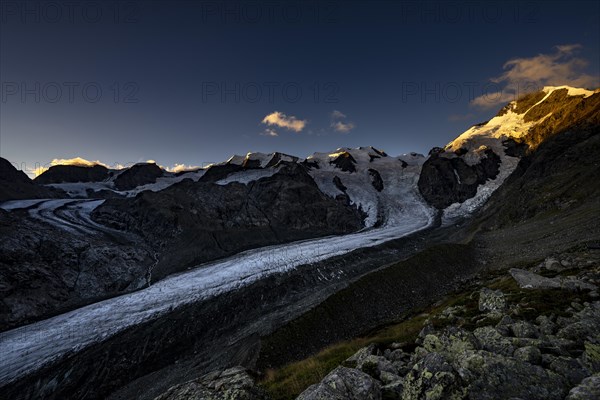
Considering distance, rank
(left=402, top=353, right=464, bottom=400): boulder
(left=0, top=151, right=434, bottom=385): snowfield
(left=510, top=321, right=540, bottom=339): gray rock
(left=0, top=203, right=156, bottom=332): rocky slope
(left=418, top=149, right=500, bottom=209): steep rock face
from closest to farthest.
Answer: (left=402, top=353, right=464, bottom=400): boulder → (left=510, top=321, right=540, bottom=339): gray rock → (left=0, top=151, right=434, bottom=385): snowfield → (left=0, top=203, right=156, bottom=332): rocky slope → (left=418, top=149, right=500, bottom=209): steep rock face

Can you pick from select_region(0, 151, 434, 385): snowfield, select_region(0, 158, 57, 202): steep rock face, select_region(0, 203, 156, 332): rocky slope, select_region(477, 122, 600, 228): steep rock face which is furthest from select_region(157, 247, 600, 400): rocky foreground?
select_region(0, 158, 57, 202): steep rock face

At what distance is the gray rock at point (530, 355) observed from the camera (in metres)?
6.94

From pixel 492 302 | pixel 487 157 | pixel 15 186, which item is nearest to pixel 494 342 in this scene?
pixel 492 302

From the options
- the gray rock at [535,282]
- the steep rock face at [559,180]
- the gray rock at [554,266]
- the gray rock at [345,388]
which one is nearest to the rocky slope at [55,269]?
the gray rock at [345,388]

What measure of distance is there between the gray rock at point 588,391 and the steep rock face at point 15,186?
134261 millimetres

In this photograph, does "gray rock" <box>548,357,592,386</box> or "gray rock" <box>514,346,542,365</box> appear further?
"gray rock" <box>514,346,542,365</box>

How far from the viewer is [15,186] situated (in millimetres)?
112562

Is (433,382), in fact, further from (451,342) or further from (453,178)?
(453,178)

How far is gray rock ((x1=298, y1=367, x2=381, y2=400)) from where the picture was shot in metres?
6.95

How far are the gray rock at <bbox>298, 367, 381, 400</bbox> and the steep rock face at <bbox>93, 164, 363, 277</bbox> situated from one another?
64197 mm

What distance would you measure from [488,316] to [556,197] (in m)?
71.0

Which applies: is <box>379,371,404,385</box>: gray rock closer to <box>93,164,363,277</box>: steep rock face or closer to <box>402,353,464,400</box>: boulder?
<box>402,353,464,400</box>: boulder

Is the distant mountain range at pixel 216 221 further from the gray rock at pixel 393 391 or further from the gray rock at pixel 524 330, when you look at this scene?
the gray rock at pixel 524 330

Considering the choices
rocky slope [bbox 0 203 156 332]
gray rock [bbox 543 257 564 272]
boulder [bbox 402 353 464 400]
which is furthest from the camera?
rocky slope [bbox 0 203 156 332]
